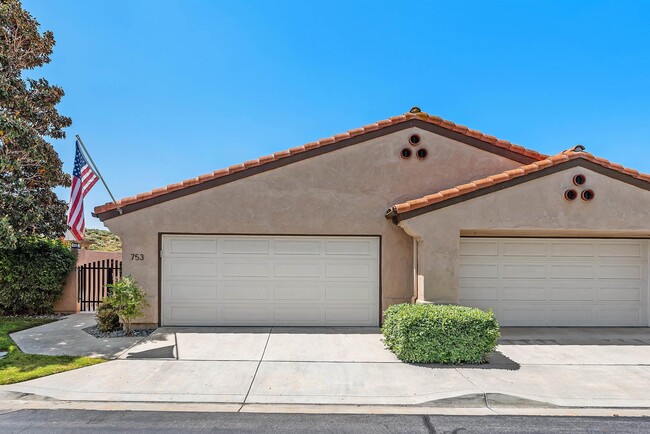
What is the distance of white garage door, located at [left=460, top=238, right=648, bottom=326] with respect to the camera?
9359 mm

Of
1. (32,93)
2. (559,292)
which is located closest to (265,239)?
(559,292)

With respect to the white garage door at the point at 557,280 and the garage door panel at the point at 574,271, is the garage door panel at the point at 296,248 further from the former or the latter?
the garage door panel at the point at 574,271

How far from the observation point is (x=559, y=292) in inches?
372

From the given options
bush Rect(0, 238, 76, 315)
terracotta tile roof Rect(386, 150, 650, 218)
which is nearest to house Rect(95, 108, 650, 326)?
terracotta tile roof Rect(386, 150, 650, 218)

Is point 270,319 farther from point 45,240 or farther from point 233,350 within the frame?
point 45,240

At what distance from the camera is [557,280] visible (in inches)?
372

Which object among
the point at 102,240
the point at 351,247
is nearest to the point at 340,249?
the point at 351,247

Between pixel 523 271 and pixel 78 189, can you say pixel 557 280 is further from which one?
pixel 78 189

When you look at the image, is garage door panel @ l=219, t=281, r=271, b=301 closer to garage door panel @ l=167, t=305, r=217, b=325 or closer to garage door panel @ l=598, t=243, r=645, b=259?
garage door panel @ l=167, t=305, r=217, b=325

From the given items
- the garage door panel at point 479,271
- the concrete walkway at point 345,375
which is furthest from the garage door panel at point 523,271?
the concrete walkway at point 345,375

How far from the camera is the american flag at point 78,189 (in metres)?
8.30

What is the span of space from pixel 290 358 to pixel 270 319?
97.8 inches

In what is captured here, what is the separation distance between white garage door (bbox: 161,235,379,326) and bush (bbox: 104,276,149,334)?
791 mm

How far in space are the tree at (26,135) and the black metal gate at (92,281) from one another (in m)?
2.01
